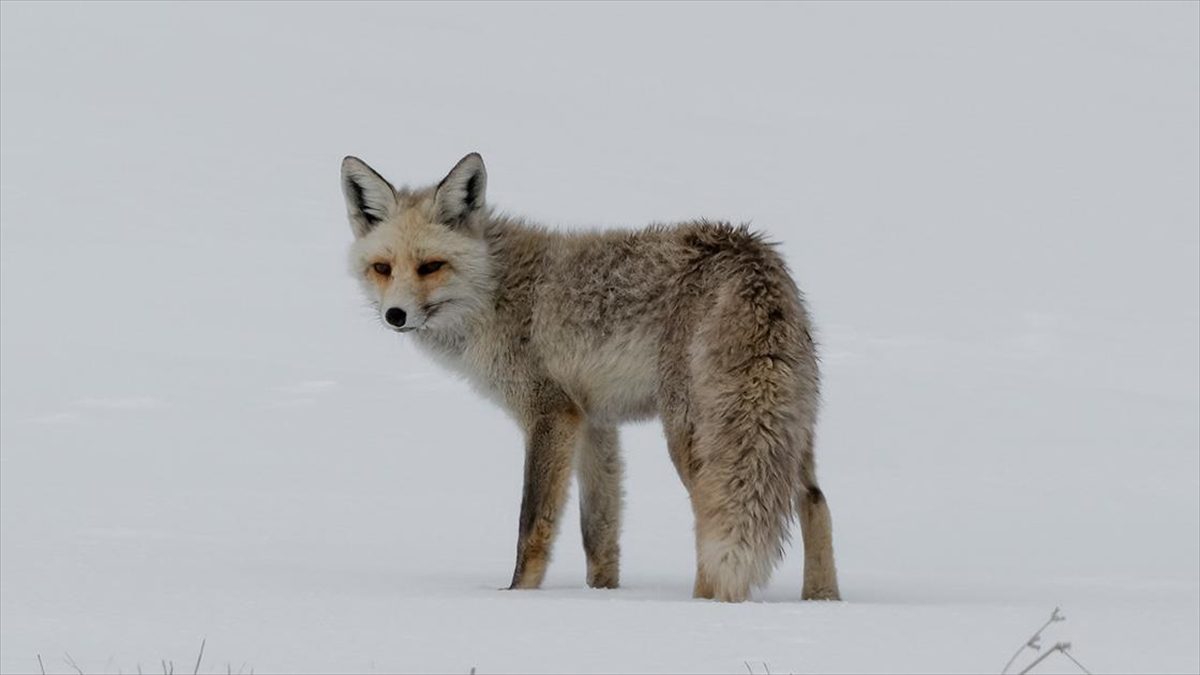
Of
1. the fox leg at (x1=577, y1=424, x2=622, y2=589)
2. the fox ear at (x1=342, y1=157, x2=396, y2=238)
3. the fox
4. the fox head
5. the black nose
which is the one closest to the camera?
the fox

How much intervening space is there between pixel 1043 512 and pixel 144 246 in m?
11.2

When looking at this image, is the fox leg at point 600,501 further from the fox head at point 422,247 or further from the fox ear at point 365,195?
the fox ear at point 365,195

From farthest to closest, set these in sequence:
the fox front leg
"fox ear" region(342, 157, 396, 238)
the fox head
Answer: "fox ear" region(342, 157, 396, 238) → the fox head → the fox front leg

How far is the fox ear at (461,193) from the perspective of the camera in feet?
23.4

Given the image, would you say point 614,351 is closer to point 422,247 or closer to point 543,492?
point 543,492

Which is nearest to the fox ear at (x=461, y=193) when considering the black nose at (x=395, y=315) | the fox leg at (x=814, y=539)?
the black nose at (x=395, y=315)

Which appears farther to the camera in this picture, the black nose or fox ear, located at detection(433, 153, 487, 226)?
fox ear, located at detection(433, 153, 487, 226)

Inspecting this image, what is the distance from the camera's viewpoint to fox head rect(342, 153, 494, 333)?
22.6 ft

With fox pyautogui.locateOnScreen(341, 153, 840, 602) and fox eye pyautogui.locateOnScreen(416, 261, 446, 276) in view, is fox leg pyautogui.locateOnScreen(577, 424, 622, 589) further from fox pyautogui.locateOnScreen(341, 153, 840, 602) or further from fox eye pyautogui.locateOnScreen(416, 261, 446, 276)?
fox eye pyautogui.locateOnScreen(416, 261, 446, 276)

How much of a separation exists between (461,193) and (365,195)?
1.44 ft

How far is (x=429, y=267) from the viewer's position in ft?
22.9

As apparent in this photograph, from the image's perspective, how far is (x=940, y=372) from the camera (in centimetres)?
1220

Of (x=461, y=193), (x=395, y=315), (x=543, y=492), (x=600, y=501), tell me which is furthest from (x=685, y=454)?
(x=461, y=193)

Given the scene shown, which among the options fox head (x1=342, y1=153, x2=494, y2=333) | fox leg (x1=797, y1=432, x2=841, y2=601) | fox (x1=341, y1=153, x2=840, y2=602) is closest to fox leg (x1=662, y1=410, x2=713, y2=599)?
fox (x1=341, y1=153, x2=840, y2=602)
